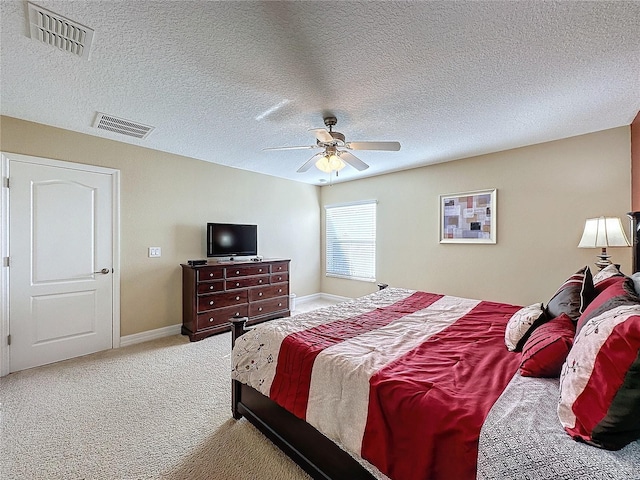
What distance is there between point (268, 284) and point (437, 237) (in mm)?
2707

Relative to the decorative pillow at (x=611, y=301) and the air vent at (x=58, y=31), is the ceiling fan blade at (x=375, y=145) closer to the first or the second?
the decorative pillow at (x=611, y=301)

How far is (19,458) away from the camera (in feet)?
5.63

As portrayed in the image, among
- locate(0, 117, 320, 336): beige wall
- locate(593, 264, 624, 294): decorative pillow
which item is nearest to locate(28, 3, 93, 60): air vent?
locate(0, 117, 320, 336): beige wall

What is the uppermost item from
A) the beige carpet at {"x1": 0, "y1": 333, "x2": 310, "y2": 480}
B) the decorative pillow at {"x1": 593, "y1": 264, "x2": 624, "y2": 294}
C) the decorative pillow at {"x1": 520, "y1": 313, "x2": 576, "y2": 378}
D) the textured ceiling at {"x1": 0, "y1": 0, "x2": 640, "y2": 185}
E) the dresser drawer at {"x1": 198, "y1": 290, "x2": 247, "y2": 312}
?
the textured ceiling at {"x1": 0, "y1": 0, "x2": 640, "y2": 185}

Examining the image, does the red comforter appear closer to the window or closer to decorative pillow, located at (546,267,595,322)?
decorative pillow, located at (546,267,595,322)

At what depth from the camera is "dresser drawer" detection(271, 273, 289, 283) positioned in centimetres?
450

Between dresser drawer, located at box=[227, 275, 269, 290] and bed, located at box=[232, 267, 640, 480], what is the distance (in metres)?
1.92

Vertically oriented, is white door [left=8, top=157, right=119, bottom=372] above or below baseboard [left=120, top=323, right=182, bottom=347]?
above

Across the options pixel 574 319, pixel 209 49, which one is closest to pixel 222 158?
pixel 209 49

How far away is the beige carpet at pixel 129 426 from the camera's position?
1.65 metres

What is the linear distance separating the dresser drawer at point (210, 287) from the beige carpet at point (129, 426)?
0.93 meters

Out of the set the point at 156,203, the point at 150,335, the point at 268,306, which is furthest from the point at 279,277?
the point at 156,203

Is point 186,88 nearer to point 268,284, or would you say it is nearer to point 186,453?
point 186,453

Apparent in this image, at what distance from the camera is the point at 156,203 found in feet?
12.4
